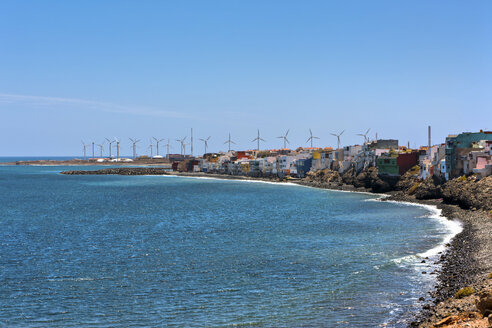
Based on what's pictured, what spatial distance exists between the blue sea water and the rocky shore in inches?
61.6

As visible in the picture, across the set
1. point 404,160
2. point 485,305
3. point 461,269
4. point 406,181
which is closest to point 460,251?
point 461,269

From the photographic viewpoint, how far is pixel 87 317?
29.3 metres

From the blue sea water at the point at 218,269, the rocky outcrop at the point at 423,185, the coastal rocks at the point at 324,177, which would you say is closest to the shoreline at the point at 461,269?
the blue sea water at the point at 218,269

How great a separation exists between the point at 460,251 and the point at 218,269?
2206 cm

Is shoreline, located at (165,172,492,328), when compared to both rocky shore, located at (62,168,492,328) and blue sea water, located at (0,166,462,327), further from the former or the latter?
blue sea water, located at (0,166,462,327)

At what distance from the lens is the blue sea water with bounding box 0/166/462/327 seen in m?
29.7

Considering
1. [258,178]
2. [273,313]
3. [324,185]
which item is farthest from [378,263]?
[258,178]

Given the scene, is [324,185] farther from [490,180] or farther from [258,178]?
[490,180]

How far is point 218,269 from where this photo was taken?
40.7m

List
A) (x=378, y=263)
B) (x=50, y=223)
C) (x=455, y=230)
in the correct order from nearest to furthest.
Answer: (x=378, y=263) < (x=455, y=230) < (x=50, y=223)

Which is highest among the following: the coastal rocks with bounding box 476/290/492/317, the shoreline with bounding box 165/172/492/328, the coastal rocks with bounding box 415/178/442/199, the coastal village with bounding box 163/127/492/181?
the coastal village with bounding box 163/127/492/181

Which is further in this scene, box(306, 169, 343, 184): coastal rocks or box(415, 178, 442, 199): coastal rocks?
box(306, 169, 343, 184): coastal rocks

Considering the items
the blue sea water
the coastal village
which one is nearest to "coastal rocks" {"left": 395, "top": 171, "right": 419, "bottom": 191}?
the coastal village

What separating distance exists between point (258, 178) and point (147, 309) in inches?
6641
